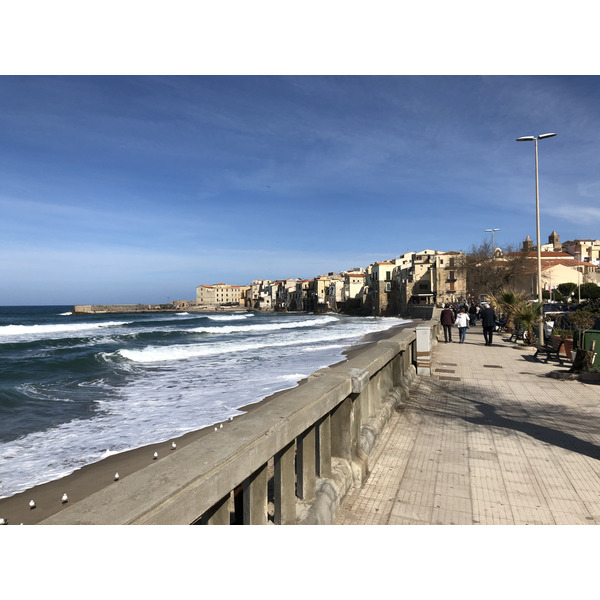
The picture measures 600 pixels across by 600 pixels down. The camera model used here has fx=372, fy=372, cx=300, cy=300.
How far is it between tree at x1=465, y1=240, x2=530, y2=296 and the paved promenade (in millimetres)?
Result: 32891

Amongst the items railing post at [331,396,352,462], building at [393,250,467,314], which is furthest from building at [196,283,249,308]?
railing post at [331,396,352,462]

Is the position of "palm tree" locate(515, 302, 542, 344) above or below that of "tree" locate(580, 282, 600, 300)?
below

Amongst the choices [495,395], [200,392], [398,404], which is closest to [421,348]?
[495,395]

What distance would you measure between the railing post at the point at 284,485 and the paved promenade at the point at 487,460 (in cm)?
77

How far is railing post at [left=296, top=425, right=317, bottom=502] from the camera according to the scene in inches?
92.7

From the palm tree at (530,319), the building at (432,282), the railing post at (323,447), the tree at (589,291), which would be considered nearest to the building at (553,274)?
the tree at (589,291)

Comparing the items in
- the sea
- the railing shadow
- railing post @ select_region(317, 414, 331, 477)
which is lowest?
the sea

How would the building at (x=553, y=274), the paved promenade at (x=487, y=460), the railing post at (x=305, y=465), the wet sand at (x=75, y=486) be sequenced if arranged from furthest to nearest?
the building at (x=553, y=274), the wet sand at (x=75, y=486), the paved promenade at (x=487, y=460), the railing post at (x=305, y=465)

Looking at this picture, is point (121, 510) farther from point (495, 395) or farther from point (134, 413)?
point (134, 413)

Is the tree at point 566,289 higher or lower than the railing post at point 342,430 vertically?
higher

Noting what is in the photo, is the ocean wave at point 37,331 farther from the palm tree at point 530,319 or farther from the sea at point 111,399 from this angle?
the palm tree at point 530,319

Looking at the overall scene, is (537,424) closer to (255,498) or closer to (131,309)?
(255,498)

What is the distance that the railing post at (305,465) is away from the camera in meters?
2.36

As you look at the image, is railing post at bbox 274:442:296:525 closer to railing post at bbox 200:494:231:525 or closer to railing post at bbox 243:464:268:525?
railing post at bbox 243:464:268:525
